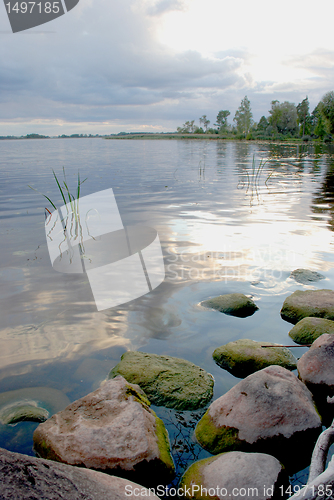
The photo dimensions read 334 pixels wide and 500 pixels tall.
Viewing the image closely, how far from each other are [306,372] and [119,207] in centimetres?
838

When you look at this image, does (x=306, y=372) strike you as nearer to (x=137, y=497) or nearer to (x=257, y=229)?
(x=137, y=497)

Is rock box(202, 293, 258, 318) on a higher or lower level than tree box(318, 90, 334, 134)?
lower

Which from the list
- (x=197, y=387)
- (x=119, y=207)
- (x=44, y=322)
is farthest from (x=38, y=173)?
(x=197, y=387)

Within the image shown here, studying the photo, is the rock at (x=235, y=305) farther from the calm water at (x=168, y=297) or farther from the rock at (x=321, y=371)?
the rock at (x=321, y=371)

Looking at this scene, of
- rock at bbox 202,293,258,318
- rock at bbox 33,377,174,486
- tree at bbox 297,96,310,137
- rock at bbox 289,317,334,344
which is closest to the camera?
rock at bbox 33,377,174,486

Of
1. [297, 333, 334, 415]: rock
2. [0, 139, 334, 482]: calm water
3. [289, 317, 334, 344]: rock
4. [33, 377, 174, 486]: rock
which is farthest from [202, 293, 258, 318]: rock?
[33, 377, 174, 486]: rock

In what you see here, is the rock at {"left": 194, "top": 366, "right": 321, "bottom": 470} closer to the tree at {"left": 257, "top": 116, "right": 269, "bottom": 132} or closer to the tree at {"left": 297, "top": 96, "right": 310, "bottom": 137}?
the tree at {"left": 297, "top": 96, "right": 310, "bottom": 137}

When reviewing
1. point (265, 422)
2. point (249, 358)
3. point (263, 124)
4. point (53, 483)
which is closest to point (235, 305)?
point (249, 358)

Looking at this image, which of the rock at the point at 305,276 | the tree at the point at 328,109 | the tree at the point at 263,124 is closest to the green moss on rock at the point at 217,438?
the rock at the point at 305,276

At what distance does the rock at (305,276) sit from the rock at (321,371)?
2198 millimetres

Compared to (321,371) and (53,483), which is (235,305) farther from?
(53,483)

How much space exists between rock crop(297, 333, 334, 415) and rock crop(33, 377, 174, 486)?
1338 millimetres

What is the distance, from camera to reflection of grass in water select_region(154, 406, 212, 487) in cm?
239

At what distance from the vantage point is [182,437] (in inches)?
102
